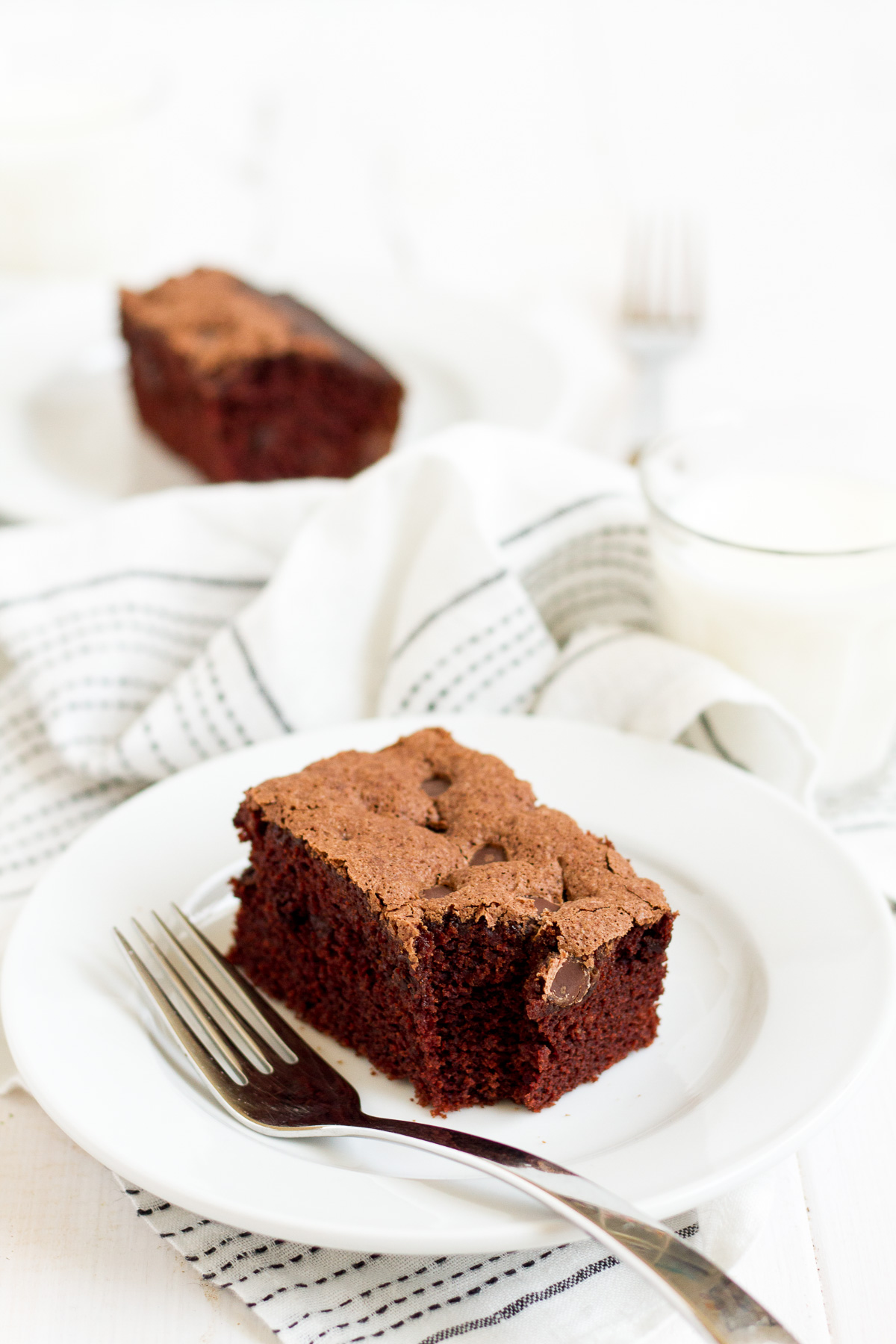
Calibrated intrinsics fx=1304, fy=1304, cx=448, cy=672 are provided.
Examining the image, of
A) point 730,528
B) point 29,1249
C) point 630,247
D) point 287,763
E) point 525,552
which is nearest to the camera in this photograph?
point 29,1249

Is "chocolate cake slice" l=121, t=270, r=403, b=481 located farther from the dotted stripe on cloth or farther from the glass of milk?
the dotted stripe on cloth

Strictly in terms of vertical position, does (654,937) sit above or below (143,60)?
below

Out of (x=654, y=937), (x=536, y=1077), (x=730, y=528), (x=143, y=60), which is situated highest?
(x=143, y=60)

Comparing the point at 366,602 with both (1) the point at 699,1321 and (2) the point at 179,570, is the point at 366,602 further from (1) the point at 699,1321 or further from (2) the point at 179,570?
(1) the point at 699,1321

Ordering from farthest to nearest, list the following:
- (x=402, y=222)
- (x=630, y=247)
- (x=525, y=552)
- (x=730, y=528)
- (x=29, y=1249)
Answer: (x=402, y=222)
(x=630, y=247)
(x=525, y=552)
(x=730, y=528)
(x=29, y=1249)

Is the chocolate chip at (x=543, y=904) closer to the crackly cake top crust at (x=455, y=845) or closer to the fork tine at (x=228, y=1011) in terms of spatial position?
the crackly cake top crust at (x=455, y=845)

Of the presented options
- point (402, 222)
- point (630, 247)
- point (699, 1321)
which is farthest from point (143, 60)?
point (699, 1321)

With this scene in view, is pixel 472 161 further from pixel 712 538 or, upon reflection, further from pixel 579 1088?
pixel 579 1088

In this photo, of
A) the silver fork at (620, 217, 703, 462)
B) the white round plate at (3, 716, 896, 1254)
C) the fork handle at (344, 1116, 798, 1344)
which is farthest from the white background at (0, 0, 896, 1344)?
the fork handle at (344, 1116, 798, 1344)
